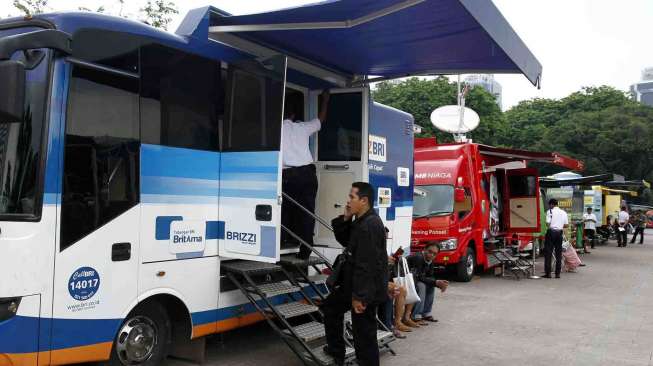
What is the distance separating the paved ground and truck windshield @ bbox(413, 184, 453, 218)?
1555 mm

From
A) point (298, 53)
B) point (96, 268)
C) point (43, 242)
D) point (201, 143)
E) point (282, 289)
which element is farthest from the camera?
point (298, 53)

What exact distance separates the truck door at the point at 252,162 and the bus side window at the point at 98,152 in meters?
1.01

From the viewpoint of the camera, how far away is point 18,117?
3.53m

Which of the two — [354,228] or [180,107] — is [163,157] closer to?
[180,107]

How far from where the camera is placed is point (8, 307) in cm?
383

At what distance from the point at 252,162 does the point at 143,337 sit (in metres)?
1.77

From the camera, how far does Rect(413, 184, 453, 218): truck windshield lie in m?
11.7

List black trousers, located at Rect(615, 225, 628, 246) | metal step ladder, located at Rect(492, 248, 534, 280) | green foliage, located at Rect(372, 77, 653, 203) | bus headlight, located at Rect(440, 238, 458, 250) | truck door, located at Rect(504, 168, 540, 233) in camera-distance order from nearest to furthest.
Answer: bus headlight, located at Rect(440, 238, 458, 250)
metal step ladder, located at Rect(492, 248, 534, 280)
truck door, located at Rect(504, 168, 540, 233)
black trousers, located at Rect(615, 225, 628, 246)
green foliage, located at Rect(372, 77, 653, 203)

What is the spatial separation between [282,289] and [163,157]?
1.78 m

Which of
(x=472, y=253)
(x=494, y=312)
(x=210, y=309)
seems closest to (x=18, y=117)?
(x=210, y=309)

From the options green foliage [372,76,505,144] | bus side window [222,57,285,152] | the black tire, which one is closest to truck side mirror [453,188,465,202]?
bus side window [222,57,285,152]

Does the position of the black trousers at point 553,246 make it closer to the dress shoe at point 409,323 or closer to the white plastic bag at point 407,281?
the dress shoe at point 409,323

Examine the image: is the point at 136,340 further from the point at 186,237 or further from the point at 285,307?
the point at 285,307

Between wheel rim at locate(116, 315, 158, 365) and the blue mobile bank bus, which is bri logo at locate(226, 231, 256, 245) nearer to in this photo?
the blue mobile bank bus
